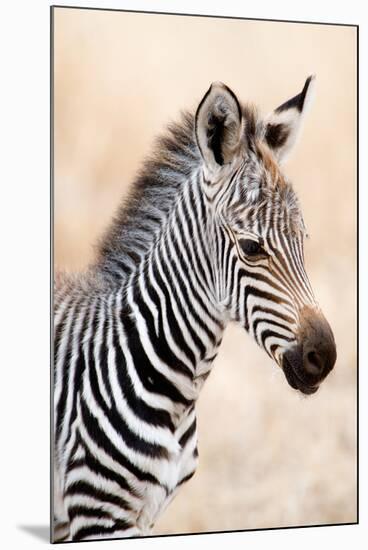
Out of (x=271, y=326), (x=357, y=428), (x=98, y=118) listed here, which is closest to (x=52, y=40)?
(x=98, y=118)

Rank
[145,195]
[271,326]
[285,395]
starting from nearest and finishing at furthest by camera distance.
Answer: [271,326], [145,195], [285,395]

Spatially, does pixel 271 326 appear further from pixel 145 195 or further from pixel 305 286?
pixel 145 195

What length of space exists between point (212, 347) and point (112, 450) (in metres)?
0.61

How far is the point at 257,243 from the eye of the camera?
431cm

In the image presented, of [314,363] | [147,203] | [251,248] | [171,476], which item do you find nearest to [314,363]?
[314,363]

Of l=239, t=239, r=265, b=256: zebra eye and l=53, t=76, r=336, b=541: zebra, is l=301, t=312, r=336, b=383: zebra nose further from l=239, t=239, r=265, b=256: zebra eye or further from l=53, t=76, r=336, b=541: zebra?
l=239, t=239, r=265, b=256: zebra eye

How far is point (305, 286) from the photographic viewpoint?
432 cm

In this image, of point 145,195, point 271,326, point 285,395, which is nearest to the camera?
point 271,326

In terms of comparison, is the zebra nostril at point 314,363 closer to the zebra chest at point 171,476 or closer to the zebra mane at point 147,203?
the zebra chest at point 171,476

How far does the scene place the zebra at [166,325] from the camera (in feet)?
14.3

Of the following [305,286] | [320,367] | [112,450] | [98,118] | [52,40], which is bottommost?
[112,450]

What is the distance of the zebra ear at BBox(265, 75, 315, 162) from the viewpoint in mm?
4629

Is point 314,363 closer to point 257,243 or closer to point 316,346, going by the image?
point 316,346

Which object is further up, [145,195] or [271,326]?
[145,195]
